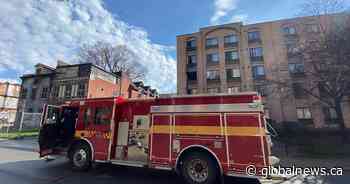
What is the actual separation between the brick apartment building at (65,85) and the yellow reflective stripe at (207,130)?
24.3 meters

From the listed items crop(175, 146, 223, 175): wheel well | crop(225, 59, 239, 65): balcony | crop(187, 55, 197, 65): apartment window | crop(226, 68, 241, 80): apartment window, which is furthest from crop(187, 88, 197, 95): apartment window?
crop(175, 146, 223, 175): wheel well

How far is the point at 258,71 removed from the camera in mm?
32719

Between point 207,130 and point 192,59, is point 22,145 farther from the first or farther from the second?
point 192,59

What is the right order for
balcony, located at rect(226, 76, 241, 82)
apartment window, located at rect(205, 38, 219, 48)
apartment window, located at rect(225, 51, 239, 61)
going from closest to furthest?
1. balcony, located at rect(226, 76, 241, 82)
2. apartment window, located at rect(225, 51, 239, 61)
3. apartment window, located at rect(205, 38, 219, 48)

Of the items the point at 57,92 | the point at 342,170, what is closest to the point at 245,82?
the point at 342,170

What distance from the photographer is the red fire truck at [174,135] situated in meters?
5.92

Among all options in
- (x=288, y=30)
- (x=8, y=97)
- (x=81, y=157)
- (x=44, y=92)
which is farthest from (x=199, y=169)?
(x=8, y=97)

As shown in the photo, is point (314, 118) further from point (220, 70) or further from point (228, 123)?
point (228, 123)

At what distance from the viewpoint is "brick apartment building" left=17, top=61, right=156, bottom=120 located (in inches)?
1129

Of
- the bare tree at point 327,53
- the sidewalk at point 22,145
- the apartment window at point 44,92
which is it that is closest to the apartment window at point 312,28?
the bare tree at point 327,53

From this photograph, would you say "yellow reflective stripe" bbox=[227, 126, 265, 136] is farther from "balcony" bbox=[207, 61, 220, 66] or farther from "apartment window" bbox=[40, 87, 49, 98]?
"apartment window" bbox=[40, 87, 49, 98]

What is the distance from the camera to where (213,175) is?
234 inches

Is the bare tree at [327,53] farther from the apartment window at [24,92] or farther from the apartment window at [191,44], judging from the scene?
the apartment window at [24,92]

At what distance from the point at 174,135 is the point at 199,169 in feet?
4.58
